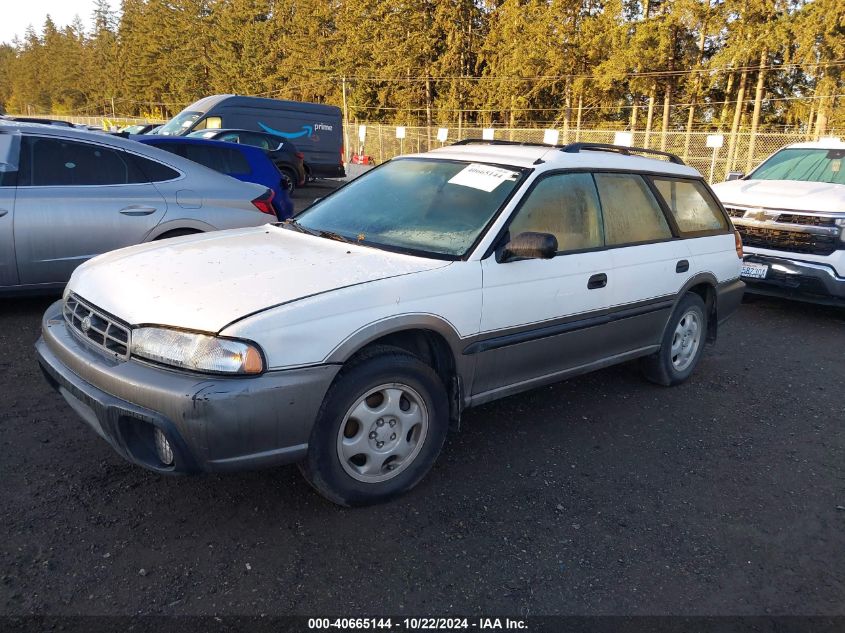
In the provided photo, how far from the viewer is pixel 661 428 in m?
4.25

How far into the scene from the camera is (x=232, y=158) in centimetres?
895

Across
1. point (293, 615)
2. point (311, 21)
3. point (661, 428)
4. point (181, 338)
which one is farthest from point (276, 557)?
point (311, 21)

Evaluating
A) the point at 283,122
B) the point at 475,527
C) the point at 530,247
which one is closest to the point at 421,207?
the point at 530,247

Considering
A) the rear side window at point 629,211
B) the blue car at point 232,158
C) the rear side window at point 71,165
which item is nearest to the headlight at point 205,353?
the rear side window at point 629,211

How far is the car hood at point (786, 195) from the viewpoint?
273 inches

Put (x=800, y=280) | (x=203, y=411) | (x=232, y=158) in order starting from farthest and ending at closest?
(x=232, y=158) → (x=800, y=280) → (x=203, y=411)

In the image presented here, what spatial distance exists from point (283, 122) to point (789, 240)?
51.4 feet

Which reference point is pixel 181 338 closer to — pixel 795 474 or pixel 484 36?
pixel 795 474

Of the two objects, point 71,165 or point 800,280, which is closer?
point 71,165

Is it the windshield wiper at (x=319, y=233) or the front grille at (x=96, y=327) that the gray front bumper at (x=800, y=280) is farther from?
the front grille at (x=96, y=327)

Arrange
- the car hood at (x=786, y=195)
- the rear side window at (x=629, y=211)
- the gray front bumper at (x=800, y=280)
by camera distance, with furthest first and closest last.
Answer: the car hood at (x=786, y=195), the gray front bumper at (x=800, y=280), the rear side window at (x=629, y=211)

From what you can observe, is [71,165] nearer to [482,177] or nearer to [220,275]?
[220,275]

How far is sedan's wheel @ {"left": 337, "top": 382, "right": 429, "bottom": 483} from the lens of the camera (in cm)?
295

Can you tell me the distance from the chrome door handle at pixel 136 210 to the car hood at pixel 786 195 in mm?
6196
